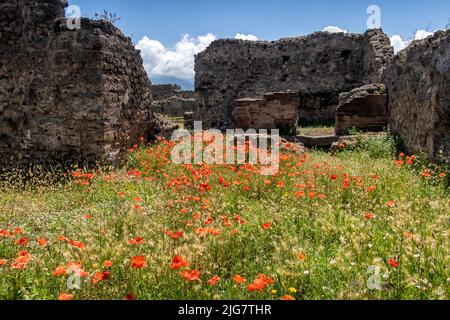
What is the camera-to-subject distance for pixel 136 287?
2754 mm

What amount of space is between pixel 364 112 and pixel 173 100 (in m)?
18.4

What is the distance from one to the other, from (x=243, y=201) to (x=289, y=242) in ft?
5.39

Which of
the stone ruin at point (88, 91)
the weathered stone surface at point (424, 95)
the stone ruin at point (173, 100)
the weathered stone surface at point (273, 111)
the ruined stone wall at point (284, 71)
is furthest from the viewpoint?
the stone ruin at point (173, 100)

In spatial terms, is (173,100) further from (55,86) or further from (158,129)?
(55,86)

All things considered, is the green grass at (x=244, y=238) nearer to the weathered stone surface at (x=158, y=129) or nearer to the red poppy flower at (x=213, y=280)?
the red poppy flower at (x=213, y=280)

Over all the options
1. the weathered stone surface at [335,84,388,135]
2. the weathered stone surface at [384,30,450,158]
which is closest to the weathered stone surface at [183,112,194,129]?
the weathered stone surface at [335,84,388,135]

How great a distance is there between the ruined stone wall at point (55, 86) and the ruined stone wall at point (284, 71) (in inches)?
424

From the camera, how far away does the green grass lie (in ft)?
8.81

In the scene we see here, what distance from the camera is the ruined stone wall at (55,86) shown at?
7441mm

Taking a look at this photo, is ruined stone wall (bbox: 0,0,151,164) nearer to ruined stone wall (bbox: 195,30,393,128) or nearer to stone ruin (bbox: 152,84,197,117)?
ruined stone wall (bbox: 195,30,393,128)

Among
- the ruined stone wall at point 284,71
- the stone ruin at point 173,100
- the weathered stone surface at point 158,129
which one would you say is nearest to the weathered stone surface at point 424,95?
the weathered stone surface at point 158,129

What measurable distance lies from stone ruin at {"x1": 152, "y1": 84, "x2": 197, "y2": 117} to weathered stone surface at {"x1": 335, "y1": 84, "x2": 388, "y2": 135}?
1508 cm
